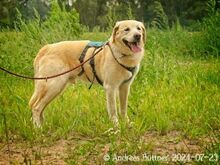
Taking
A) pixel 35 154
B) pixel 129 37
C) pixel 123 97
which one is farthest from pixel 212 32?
pixel 35 154

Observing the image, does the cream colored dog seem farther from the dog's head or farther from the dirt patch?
the dirt patch

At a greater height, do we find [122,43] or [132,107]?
[122,43]

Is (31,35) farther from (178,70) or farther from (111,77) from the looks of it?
(111,77)

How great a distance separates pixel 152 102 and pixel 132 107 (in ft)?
0.90

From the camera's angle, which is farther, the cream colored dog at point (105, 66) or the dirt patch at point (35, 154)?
the cream colored dog at point (105, 66)

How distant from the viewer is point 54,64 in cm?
524

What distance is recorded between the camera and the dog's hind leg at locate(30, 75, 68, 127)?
518 centimetres

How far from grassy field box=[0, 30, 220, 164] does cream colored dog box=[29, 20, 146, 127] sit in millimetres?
175

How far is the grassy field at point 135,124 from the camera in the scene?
374cm

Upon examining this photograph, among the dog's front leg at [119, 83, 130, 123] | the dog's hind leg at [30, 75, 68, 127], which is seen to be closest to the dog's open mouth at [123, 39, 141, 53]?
the dog's front leg at [119, 83, 130, 123]

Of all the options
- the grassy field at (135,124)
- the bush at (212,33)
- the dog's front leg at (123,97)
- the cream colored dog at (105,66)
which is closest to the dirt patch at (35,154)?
the grassy field at (135,124)

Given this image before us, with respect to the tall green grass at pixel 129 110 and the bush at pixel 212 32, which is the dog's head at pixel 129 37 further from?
the bush at pixel 212 32

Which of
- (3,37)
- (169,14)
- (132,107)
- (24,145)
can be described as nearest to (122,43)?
(132,107)

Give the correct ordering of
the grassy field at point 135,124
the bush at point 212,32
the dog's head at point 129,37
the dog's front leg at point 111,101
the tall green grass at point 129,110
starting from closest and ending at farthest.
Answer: the grassy field at point 135,124
the tall green grass at point 129,110
the dog's head at point 129,37
the dog's front leg at point 111,101
the bush at point 212,32
